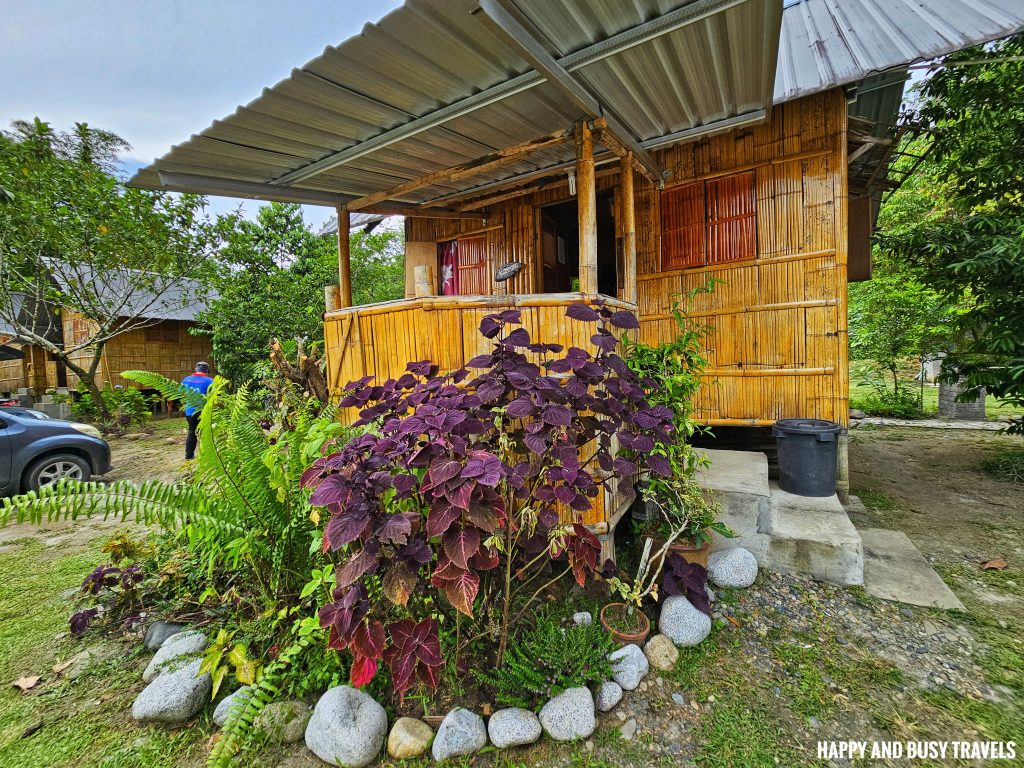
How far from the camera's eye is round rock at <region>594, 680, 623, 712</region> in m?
2.02

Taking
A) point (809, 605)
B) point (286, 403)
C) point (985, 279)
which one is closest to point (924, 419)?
point (985, 279)

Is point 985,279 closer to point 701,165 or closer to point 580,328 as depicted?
point 701,165

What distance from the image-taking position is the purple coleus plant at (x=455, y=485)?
163cm

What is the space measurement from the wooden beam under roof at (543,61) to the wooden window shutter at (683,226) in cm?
155

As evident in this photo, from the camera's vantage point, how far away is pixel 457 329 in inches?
117

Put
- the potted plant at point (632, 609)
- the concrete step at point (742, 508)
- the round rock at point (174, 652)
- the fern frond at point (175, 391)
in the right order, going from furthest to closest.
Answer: the concrete step at point (742, 508), the fern frond at point (175, 391), the potted plant at point (632, 609), the round rock at point (174, 652)

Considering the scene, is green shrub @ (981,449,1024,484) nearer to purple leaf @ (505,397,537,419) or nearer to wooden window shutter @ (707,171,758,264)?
wooden window shutter @ (707,171,758,264)

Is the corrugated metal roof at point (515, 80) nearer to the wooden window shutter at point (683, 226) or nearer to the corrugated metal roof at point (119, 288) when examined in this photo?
the wooden window shutter at point (683, 226)

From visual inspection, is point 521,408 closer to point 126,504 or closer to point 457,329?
point 457,329

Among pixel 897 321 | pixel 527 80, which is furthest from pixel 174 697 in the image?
pixel 897 321

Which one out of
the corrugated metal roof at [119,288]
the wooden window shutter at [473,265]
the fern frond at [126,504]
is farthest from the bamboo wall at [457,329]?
the corrugated metal roof at [119,288]

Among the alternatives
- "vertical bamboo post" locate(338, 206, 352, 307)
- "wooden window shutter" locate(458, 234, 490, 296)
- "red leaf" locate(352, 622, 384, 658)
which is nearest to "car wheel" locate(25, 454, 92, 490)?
"vertical bamboo post" locate(338, 206, 352, 307)

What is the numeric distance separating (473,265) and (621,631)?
529cm

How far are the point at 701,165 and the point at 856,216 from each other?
3.25 m
